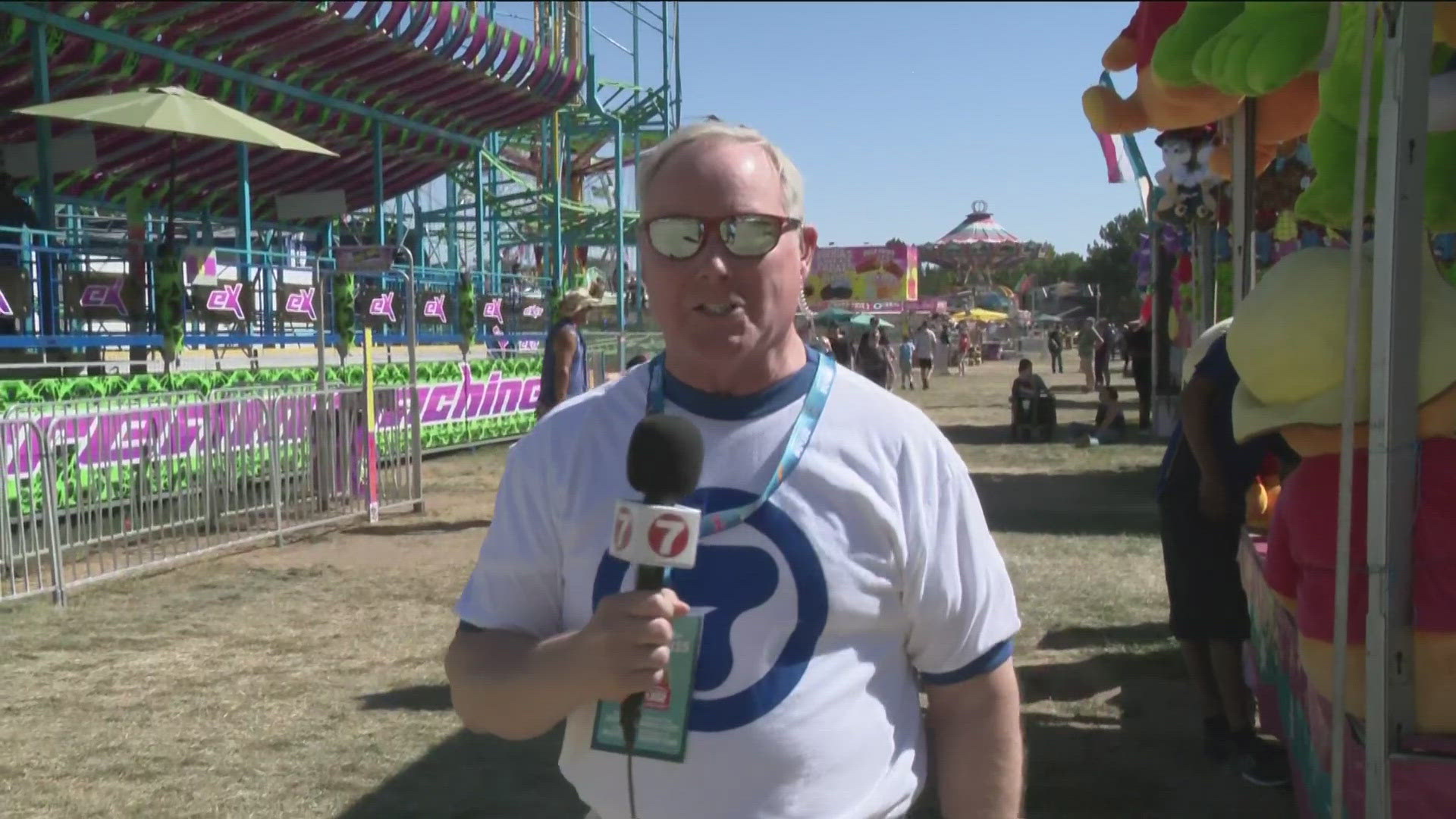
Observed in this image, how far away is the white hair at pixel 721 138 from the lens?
178cm

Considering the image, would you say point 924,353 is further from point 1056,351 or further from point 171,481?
point 171,481

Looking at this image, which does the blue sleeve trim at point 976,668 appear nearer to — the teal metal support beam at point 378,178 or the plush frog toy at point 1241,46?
the plush frog toy at point 1241,46

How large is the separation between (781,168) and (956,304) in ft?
207

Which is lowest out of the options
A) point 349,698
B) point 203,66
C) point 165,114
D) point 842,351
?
point 349,698

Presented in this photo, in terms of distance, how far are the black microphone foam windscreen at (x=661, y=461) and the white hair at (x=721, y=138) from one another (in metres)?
0.38

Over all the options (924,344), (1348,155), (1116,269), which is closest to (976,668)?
(1348,155)

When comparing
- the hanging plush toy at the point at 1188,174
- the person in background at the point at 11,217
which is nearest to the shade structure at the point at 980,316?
the person in background at the point at 11,217

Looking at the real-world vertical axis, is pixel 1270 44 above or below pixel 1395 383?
above

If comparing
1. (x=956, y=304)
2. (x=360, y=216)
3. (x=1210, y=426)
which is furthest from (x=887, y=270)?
(x=1210, y=426)

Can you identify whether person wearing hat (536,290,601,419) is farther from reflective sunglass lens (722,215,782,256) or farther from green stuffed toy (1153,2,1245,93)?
reflective sunglass lens (722,215,782,256)

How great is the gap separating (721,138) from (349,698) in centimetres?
461

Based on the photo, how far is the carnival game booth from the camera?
2121 millimetres

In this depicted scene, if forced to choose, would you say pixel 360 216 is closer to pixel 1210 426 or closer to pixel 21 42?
pixel 21 42

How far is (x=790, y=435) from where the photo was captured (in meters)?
1.76
